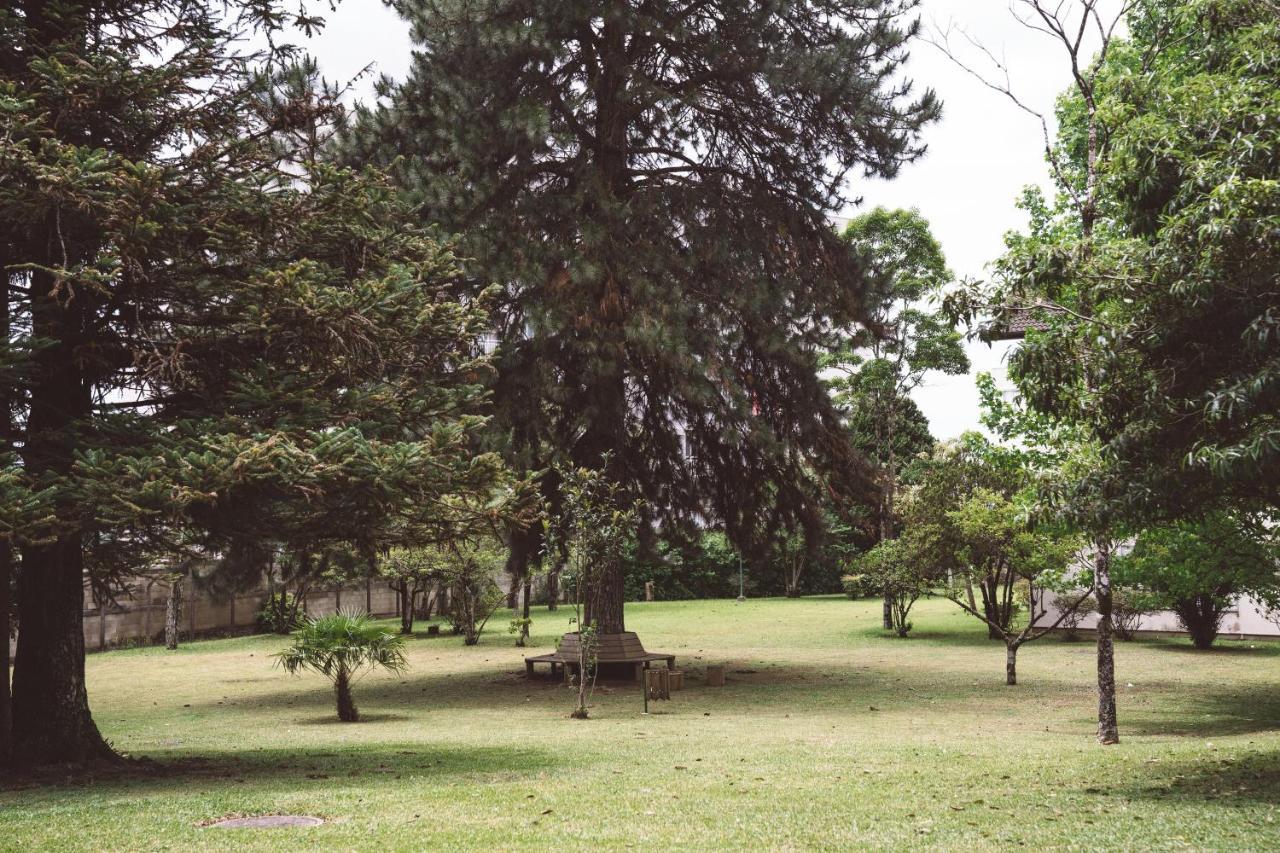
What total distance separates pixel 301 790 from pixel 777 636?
21.4 metres

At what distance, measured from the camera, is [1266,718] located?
14211 millimetres

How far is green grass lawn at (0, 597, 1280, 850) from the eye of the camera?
692 centimetres

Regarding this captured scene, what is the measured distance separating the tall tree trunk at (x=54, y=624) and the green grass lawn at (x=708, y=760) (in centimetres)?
90

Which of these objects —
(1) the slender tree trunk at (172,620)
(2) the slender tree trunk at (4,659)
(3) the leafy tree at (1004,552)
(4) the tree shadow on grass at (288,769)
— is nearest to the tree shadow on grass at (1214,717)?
(3) the leafy tree at (1004,552)

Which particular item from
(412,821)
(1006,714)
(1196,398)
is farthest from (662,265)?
(412,821)

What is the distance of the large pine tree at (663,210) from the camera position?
1831 centimetres

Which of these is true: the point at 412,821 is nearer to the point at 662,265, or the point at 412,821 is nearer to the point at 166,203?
the point at 166,203

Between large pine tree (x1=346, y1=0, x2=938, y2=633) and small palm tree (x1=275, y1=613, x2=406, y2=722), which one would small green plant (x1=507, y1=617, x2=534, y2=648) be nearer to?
large pine tree (x1=346, y1=0, x2=938, y2=633)

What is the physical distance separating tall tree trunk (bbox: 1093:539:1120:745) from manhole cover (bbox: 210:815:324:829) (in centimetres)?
870

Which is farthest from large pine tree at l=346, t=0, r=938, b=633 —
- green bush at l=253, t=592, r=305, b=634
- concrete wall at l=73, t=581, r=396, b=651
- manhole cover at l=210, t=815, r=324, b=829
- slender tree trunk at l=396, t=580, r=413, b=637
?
green bush at l=253, t=592, r=305, b=634

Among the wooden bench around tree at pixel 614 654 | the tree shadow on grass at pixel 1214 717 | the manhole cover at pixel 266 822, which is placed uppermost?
the manhole cover at pixel 266 822

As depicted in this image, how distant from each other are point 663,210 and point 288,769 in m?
12.3

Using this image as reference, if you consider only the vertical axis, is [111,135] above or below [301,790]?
above

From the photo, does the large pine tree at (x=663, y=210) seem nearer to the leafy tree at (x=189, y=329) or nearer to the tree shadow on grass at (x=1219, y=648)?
the leafy tree at (x=189, y=329)
